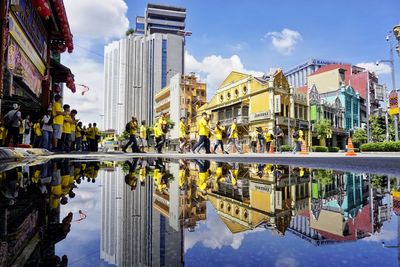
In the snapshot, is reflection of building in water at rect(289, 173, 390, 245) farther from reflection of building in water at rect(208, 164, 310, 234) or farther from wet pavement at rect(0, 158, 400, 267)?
reflection of building in water at rect(208, 164, 310, 234)

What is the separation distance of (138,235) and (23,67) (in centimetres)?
1382

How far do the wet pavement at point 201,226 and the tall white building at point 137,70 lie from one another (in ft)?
324

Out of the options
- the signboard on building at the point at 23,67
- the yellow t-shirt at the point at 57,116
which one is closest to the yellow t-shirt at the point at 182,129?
the yellow t-shirt at the point at 57,116

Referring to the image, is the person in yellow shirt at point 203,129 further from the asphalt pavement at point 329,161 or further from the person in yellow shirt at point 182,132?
the person in yellow shirt at point 182,132

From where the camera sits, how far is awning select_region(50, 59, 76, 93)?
23353 mm

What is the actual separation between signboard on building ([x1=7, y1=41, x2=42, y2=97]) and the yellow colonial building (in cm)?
2928

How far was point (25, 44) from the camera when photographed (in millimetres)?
14258

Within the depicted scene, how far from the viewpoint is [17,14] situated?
41.7ft

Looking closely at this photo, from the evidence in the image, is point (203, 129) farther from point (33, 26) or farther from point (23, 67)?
point (33, 26)

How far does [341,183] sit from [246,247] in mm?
3257

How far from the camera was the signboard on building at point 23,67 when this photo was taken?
11828 millimetres

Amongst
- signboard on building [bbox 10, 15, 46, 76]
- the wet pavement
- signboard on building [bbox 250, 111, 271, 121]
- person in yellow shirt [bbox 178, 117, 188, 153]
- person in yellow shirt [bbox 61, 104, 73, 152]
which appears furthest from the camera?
signboard on building [bbox 250, 111, 271, 121]

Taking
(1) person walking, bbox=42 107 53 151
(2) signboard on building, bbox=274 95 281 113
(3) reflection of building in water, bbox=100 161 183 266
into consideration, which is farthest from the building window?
(3) reflection of building in water, bbox=100 161 183 266

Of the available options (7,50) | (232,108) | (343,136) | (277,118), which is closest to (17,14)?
(7,50)
